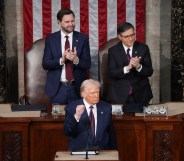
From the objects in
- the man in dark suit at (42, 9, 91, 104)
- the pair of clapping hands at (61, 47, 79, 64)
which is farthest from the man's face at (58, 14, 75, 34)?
the pair of clapping hands at (61, 47, 79, 64)

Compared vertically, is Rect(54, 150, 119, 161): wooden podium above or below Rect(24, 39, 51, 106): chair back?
below

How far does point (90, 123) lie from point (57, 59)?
1255mm

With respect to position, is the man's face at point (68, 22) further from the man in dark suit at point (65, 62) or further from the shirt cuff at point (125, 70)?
the shirt cuff at point (125, 70)

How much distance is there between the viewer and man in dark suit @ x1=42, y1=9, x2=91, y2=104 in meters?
6.75

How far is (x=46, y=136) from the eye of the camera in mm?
6242

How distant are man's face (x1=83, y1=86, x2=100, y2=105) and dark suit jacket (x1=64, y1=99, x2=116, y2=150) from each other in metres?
0.14

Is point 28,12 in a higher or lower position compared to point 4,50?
higher

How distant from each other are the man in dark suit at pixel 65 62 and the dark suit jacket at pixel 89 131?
3.40ft

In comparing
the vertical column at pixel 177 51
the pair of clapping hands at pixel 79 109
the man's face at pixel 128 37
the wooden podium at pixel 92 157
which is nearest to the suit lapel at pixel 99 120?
the pair of clapping hands at pixel 79 109

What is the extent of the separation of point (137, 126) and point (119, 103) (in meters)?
0.73

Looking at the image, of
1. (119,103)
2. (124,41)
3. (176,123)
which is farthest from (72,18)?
(176,123)

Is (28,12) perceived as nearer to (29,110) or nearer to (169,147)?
(29,110)

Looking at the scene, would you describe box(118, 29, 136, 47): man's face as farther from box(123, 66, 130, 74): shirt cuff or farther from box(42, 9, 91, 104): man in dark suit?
box(42, 9, 91, 104): man in dark suit

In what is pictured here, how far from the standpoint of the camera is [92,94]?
18.6 feet
